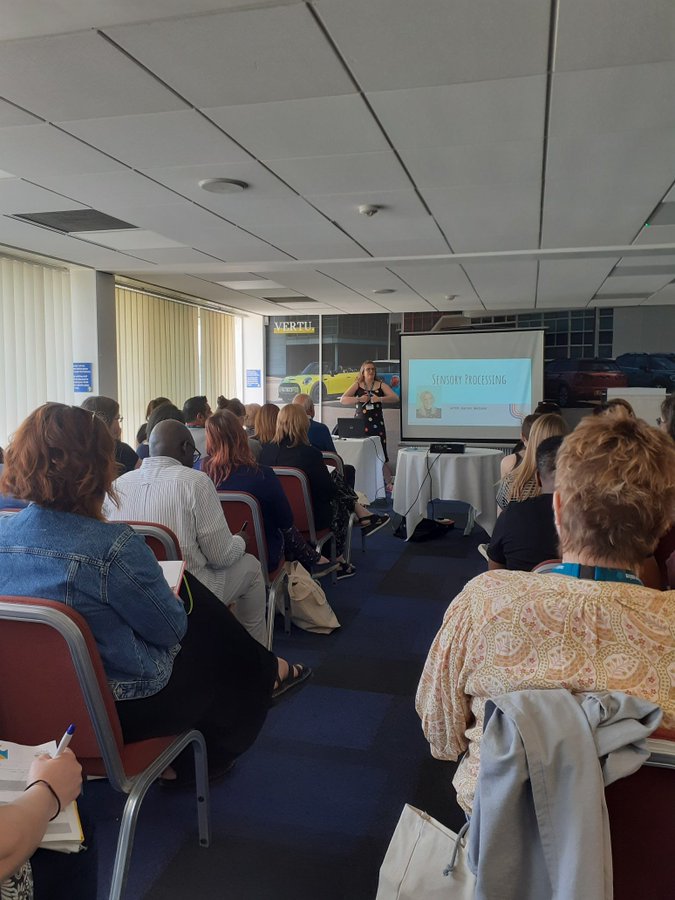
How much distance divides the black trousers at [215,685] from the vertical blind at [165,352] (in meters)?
5.68

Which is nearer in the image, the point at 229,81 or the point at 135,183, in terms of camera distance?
the point at 229,81

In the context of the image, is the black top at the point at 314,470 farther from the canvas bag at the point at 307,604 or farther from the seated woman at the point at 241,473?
the seated woman at the point at 241,473

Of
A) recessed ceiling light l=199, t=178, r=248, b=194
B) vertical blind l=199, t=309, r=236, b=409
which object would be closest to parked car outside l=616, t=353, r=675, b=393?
vertical blind l=199, t=309, r=236, b=409

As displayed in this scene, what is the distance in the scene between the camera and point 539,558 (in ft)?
7.39

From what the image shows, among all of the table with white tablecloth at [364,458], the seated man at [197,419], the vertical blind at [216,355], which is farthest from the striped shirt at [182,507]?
the vertical blind at [216,355]

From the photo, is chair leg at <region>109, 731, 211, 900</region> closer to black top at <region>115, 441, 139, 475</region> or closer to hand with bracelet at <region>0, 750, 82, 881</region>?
hand with bracelet at <region>0, 750, 82, 881</region>

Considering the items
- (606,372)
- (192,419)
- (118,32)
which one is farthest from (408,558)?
(606,372)

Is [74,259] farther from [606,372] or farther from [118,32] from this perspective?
[606,372]

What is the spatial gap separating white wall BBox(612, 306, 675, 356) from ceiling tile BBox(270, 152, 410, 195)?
21.5 ft

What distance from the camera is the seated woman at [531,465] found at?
121 inches

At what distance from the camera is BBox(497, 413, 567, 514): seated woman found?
306 centimetres

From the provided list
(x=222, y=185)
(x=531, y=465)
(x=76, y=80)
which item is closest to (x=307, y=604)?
(x=531, y=465)

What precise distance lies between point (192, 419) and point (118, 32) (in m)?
2.89

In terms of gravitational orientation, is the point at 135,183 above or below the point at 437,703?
above
